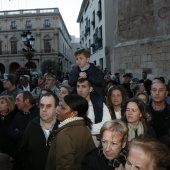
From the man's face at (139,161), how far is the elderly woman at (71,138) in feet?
2.61

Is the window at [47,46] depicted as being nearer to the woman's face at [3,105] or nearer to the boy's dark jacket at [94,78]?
the woman's face at [3,105]

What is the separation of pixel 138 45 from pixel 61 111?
7454 mm

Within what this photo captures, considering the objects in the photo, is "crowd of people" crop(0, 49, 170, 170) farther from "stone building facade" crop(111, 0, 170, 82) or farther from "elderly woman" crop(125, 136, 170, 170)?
"stone building facade" crop(111, 0, 170, 82)

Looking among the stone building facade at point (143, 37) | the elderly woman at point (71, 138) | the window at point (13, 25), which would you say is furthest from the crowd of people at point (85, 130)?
the window at point (13, 25)

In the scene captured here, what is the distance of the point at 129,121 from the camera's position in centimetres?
359

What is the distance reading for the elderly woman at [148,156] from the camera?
1.85m

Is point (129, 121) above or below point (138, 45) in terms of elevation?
below

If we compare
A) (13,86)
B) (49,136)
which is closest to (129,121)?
(49,136)

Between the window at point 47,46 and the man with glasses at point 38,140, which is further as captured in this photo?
the window at point 47,46

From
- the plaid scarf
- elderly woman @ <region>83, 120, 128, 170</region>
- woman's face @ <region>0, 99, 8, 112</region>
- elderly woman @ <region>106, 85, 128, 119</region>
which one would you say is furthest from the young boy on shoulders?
the plaid scarf

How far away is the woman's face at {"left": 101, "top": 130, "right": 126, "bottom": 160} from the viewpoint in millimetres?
2496

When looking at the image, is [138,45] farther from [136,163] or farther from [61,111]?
[136,163]

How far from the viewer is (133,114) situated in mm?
3605

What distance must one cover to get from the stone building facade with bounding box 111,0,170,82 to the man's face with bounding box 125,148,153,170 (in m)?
7.03
